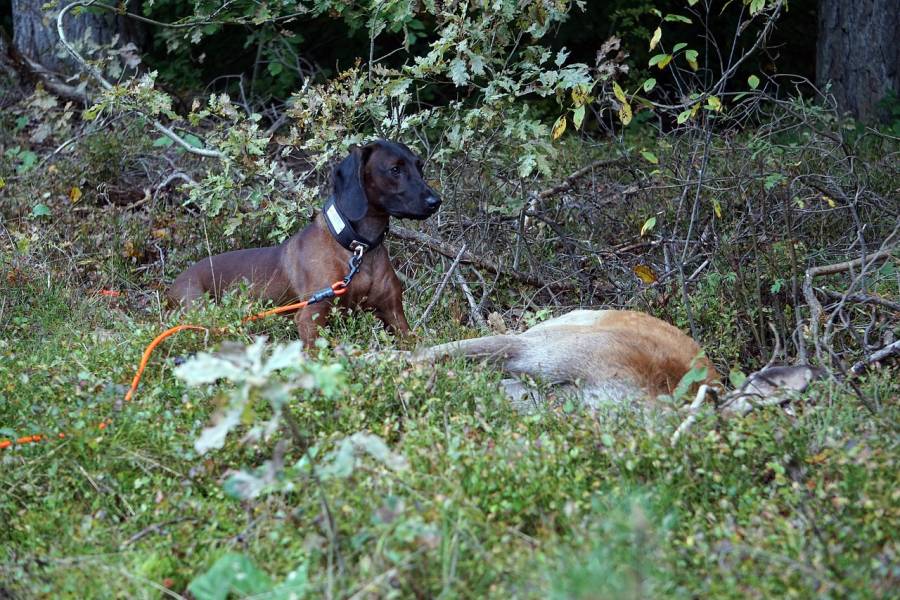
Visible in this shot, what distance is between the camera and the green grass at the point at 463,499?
2.64m

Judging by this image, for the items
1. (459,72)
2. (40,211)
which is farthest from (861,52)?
(40,211)

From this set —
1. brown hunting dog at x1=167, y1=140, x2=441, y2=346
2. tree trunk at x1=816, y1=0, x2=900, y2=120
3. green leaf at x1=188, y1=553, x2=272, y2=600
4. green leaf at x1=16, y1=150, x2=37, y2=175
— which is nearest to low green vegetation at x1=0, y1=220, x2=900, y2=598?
green leaf at x1=188, y1=553, x2=272, y2=600

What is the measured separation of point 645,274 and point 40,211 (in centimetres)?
456

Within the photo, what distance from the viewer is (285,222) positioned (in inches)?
252

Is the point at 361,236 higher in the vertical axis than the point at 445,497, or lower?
lower

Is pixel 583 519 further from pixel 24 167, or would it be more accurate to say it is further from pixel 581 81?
pixel 24 167

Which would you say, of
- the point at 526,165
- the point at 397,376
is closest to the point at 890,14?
the point at 526,165

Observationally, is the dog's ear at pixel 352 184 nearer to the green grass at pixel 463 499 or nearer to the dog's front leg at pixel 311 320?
the dog's front leg at pixel 311 320

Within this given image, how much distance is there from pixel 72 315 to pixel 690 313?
11.6 feet

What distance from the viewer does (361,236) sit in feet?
18.7

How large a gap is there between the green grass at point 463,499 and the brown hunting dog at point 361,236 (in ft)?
4.69

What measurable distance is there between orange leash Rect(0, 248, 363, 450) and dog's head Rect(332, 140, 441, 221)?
28 centimetres

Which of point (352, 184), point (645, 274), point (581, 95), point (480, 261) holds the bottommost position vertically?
point (645, 274)

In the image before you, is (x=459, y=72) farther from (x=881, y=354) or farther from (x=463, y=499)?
(x=463, y=499)
